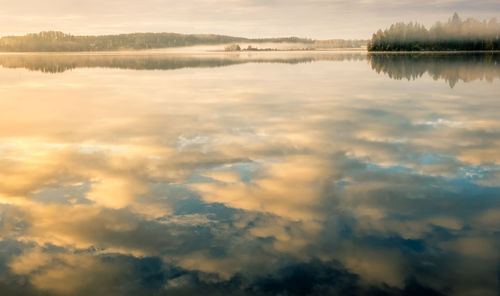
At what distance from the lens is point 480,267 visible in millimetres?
7250

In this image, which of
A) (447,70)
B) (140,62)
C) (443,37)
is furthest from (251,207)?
(443,37)

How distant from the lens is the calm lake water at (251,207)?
7.04 metres

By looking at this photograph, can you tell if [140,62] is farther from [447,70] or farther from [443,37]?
[443,37]

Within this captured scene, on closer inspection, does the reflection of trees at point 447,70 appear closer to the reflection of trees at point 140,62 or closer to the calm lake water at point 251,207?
the calm lake water at point 251,207

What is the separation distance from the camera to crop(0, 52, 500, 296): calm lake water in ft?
23.1

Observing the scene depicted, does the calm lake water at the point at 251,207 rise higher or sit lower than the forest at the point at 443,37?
lower

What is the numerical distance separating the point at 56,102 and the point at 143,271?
24827 mm

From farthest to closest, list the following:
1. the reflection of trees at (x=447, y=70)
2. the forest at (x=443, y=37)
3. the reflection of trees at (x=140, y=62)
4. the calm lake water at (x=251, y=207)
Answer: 1. the forest at (x=443, y=37)
2. the reflection of trees at (x=140, y=62)
3. the reflection of trees at (x=447, y=70)
4. the calm lake water at (x=251, y=207)

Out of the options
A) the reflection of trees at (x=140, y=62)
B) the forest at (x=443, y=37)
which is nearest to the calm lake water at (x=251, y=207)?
the reflection of trees at (x=140, y=62)

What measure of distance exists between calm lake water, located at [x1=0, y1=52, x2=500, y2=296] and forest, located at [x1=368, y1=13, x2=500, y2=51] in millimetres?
177543

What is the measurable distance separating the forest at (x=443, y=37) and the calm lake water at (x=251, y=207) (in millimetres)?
177543

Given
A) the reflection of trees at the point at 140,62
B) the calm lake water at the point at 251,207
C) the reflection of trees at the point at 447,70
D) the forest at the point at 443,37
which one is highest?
the forest at the point at 443,37

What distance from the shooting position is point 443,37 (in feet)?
604

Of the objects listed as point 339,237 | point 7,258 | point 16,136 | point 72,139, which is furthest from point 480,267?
point 16,136
